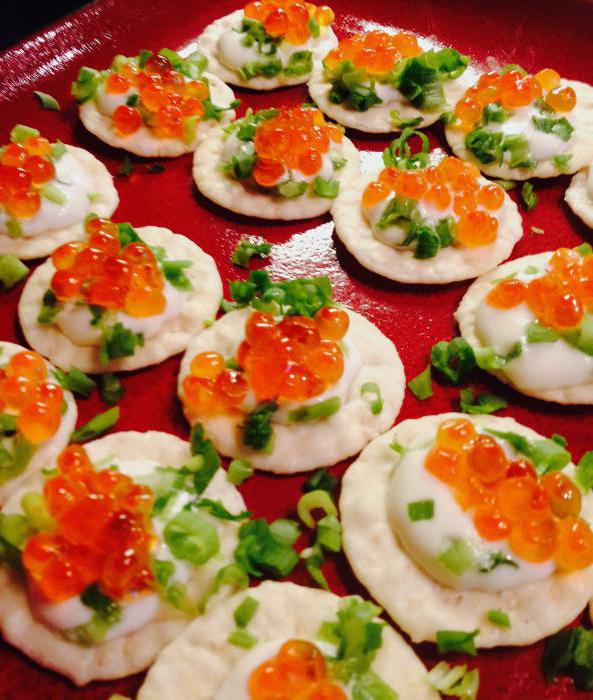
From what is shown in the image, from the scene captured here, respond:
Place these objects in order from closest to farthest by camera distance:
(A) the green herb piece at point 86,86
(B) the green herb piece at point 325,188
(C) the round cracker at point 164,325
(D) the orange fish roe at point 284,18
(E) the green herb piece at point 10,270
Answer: (C) the round cracker at point 164,325
(E) the green herb piece at point 10,270
(B) the green herb piece at point 325,188
(A) the green herb piece at point 86,86
(D) the orange fish roe at point 284,18

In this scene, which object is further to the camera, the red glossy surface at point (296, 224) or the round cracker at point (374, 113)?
the round cracker at point (374, 113)

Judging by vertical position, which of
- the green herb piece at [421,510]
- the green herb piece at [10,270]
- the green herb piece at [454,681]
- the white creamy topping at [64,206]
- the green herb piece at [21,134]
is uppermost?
the green herb piece at [21,134]

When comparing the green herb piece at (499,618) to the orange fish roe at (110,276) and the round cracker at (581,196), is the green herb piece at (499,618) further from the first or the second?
the round cracker at (581,196)

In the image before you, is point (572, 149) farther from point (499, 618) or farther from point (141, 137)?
point (499, 618)

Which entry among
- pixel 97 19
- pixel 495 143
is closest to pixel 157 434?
pixel 495 143

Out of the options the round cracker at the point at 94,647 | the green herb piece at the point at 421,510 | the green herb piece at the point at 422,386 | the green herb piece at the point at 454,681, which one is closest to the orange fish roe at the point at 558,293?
the green herb piece at the point at 422,386

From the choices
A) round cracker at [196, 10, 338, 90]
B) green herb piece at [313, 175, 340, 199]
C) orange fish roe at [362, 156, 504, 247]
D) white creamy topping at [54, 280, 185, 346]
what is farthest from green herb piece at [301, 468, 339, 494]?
round cracker at [196, 10, 338, 90]

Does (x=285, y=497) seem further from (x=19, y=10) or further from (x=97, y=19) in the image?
(x=19, y=10)
